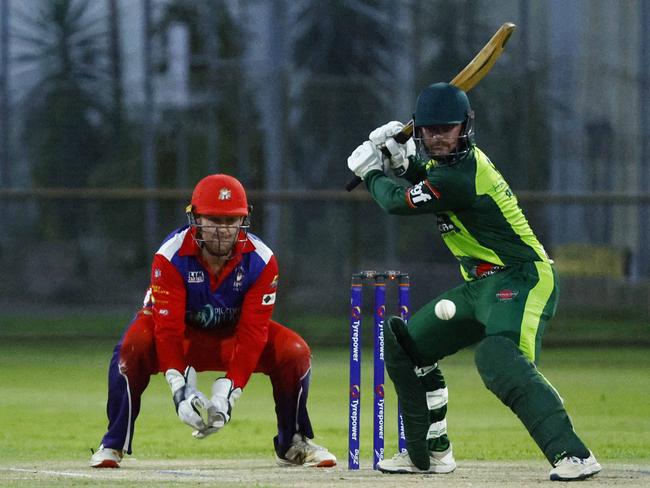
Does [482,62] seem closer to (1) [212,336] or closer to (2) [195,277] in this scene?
(2) [195,277]

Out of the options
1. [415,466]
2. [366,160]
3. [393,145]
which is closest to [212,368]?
[415,466]

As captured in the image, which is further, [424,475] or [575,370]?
[575,370]

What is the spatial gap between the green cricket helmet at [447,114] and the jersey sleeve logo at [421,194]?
0.18 m

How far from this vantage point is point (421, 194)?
240 inches

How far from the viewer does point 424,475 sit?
20.8ft

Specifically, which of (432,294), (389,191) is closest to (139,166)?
(432,294)

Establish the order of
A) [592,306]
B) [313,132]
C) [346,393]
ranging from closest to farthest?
[346,393], [592,306], [313,132]

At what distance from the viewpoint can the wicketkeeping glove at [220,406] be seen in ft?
20.4

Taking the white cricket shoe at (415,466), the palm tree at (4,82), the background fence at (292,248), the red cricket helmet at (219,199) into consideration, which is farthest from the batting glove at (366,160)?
the palm tree at (4,82)

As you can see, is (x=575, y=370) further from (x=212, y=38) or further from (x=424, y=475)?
(x=424, y=475)

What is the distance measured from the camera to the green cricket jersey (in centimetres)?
609

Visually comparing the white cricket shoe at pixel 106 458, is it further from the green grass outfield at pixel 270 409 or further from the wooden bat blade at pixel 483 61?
the wooden bat blade at pixel 483 61

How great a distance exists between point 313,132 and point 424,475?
10.1m

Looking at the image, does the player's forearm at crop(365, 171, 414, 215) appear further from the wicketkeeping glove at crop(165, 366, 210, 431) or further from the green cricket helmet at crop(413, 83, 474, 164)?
the wicketkeeping glove at crop(165, 366, 210, 431)
